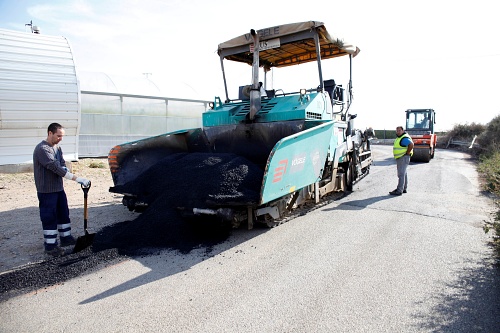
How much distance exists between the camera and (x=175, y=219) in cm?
436

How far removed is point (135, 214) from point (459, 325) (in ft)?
15.9

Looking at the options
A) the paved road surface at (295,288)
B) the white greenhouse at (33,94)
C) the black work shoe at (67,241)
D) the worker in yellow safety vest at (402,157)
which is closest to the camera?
the paved road surface at (295,288)

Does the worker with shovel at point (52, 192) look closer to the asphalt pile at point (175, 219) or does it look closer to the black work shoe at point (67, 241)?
the black work shoe at point (67, 241)

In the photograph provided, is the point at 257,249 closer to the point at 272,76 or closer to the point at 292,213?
the point at 292,213

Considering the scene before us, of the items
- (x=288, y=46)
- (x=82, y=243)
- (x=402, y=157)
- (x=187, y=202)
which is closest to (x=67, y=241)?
(x=82, y=243)

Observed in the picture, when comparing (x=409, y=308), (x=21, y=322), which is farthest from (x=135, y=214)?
(x=409, y=308)

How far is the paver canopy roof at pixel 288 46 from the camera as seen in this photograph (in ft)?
18.5

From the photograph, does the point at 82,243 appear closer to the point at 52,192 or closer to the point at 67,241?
the point at 67,241

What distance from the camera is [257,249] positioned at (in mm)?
4121

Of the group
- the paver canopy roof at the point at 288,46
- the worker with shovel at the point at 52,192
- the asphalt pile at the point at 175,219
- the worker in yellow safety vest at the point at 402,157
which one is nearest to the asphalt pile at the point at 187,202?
the asphalt pile at the point at 175,219

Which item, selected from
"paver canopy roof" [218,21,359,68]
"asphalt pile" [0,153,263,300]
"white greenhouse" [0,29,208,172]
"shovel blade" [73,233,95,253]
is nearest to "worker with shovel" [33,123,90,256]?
"shovel blade" [73,233,95,253]

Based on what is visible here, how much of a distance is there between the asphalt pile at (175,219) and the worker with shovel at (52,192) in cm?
38

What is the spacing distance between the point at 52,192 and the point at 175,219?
1531 millimetres

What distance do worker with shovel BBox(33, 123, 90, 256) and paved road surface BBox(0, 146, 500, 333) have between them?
1126 millimetres
